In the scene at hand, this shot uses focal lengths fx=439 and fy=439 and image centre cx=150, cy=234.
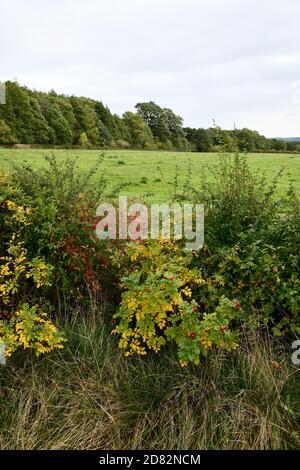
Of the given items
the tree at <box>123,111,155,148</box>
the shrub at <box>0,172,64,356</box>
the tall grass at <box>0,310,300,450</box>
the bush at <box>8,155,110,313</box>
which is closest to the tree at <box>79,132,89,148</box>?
the tree at <box>123,111,155,148</box>

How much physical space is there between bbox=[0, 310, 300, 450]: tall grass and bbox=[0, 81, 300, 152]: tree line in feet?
123

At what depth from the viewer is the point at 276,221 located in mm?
5184

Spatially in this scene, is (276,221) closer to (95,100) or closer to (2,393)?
(2,393)

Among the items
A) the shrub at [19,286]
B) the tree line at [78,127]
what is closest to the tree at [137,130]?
the tree line at [78,127]

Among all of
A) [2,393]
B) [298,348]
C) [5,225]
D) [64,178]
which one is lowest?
[2,393]

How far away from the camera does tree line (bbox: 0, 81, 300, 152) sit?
47.2m

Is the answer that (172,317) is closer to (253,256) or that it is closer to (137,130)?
(253,256)

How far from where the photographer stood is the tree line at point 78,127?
47250mm

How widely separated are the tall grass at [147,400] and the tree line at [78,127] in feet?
123

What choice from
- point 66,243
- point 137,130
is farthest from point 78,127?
point 66,243

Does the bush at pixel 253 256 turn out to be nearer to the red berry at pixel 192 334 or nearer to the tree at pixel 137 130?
the red berry at pixel 192 334

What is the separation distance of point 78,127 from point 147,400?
5095 cm
